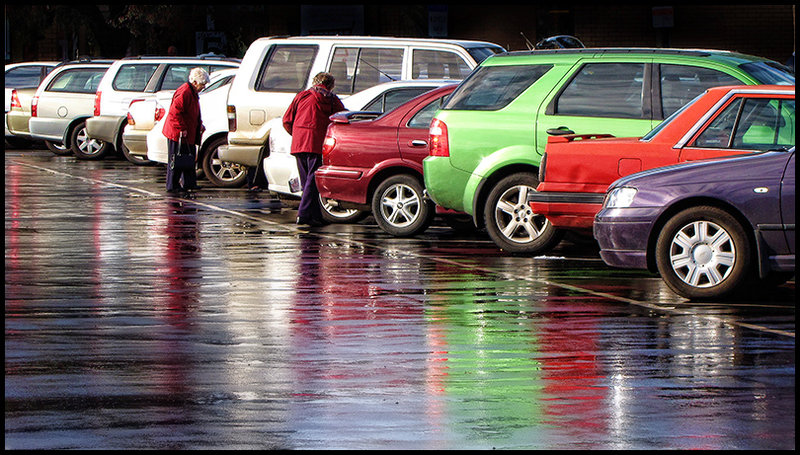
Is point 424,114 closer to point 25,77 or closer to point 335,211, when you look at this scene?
point 335,211

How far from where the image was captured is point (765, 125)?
12094mm

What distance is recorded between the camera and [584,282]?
12.1 m

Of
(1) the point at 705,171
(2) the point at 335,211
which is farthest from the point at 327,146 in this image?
(1) the point at 705,171

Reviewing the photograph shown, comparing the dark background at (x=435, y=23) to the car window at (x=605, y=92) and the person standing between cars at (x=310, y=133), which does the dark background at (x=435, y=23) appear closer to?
the person standing between cars at (x=310, y=133)

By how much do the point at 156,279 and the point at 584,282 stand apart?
126 inches

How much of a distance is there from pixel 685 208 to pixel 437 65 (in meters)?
8.98

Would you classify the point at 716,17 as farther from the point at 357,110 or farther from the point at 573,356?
the point at 573,356

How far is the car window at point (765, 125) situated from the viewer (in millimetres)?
12008

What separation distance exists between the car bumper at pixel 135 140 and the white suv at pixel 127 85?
50.7 inches

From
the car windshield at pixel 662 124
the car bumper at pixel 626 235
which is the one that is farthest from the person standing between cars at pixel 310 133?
the car bumper at pixel 626 235

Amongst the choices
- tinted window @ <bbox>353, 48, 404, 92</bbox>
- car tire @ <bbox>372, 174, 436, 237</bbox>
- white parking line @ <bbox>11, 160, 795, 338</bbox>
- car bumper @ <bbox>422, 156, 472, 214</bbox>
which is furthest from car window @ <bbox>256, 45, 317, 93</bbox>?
car bumper @ <bbox>422, 156, 472, 214</bbox>

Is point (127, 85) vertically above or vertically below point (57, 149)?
above

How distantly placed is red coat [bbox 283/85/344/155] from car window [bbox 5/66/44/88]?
16794mm

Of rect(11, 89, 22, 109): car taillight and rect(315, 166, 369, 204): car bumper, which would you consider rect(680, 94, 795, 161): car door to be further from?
rect(11, 89, 22, 109): car taillight
